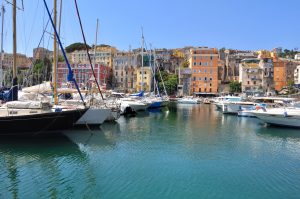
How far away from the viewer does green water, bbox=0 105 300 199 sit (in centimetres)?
1283

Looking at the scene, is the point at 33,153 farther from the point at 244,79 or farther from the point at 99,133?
the point at 244,79

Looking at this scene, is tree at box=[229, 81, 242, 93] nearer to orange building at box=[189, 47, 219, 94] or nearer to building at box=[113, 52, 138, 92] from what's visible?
orange building at box=[189, 47, 219, 94]

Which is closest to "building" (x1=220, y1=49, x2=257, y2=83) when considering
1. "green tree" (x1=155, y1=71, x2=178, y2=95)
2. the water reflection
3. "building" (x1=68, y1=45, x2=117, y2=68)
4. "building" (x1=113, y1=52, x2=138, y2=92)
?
"green tree" (x1=155, y1=71, x2=178, y2=95)

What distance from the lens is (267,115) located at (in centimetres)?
3247

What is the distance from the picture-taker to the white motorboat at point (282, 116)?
31438 mm

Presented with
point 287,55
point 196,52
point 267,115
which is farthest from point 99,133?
point 287,55

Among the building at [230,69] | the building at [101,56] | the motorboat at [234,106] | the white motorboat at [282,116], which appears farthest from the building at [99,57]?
the white motorboat at [282,116]

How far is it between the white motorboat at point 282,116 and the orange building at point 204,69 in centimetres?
7381

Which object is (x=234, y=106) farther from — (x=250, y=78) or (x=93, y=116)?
(x=250, y=78)

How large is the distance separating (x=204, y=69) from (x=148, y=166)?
92.9m

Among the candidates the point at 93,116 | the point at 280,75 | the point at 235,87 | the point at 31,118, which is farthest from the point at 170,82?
the point at 31,118

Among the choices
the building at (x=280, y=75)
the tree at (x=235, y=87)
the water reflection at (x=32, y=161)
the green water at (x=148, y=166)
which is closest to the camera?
the green water at (x=148, y=166)

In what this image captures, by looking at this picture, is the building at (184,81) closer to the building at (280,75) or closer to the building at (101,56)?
the building at (280,75)

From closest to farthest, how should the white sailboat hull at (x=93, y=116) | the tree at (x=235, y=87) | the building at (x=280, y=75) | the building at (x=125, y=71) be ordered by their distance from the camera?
the white sailboat hull at (x=93, y=116)
the tree at (x=235, y=87)
the building at (x=280, y=75)
the building at (x=125, y=71)
